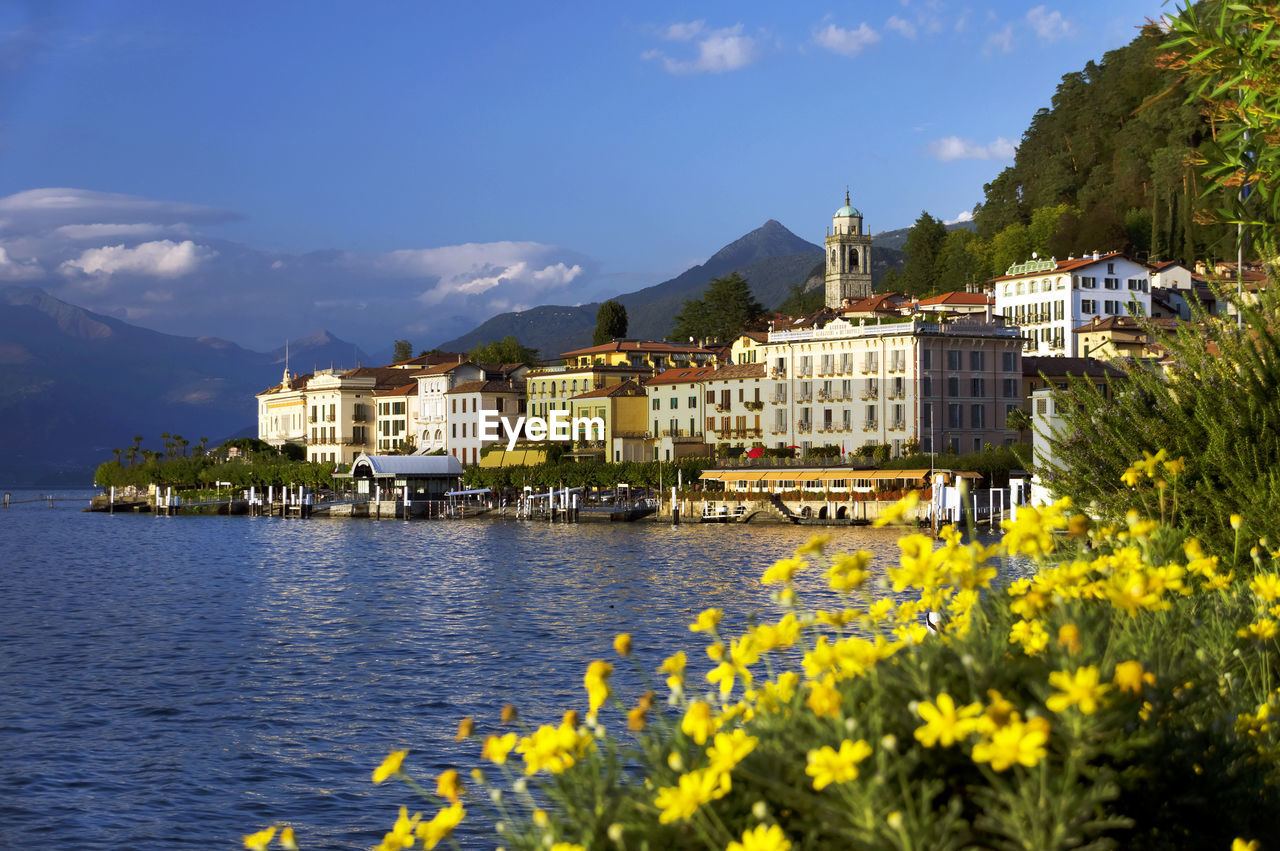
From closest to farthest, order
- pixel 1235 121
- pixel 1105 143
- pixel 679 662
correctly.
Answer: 1. pixel 679 662
2. pixel 1235 121
3. pixel 1105 143

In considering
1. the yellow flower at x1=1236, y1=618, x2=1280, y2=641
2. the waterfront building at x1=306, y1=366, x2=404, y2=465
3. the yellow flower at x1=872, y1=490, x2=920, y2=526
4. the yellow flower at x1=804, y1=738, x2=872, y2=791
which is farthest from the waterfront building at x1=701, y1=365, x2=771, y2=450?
the yellow flower at x1=804, y1=738, x2=872, y2=791

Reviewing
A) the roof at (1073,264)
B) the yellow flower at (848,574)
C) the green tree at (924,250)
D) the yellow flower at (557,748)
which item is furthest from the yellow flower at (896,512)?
the green tree at (924,250)

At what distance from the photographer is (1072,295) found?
341 ft

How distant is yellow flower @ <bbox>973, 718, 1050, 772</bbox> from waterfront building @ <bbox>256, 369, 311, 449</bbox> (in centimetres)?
15311

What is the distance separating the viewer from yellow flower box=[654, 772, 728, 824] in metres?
4.26

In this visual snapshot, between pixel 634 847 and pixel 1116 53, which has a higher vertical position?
pixel 1116 53

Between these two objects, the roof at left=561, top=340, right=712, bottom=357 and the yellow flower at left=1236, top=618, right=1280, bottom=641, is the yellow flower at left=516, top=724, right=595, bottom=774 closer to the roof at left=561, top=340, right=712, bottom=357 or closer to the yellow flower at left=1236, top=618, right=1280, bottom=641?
the yellow flower at left=1236, top=618, right=1280, bottom=641

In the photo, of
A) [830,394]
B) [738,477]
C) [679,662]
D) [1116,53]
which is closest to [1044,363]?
[830,394]

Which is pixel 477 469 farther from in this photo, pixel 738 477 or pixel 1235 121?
pixel 1235 121

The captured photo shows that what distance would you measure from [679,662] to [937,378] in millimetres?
85640

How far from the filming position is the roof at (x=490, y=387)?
12544 cm

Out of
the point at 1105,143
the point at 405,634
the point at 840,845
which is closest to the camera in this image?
the point at 840,845

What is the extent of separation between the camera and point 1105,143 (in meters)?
133

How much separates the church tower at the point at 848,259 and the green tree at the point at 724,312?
17903mm
